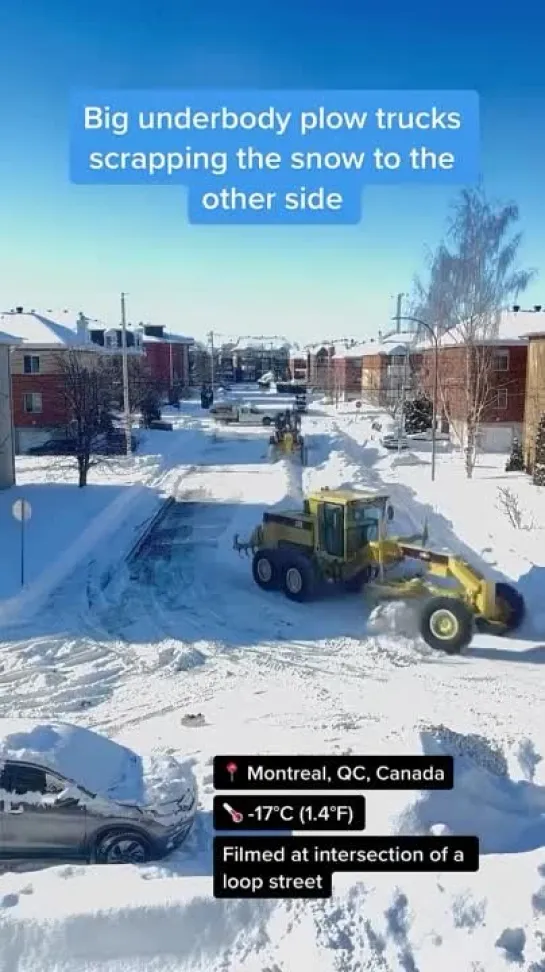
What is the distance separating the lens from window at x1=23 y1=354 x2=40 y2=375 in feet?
115

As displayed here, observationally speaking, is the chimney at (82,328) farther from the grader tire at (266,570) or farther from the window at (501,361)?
the grader tire at (266,570)

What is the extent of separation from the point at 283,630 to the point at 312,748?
4.29 m

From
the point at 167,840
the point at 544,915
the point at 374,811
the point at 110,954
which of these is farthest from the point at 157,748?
the point at 544,915

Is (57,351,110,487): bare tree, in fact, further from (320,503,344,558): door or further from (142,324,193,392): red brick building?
(142,324,193,392): red brick building

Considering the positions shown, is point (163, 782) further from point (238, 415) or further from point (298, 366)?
point (298, 366)

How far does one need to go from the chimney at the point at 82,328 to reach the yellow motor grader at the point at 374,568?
25593 mm

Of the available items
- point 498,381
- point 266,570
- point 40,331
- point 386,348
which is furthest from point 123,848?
point 386,348

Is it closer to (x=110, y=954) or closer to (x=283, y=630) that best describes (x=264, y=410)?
(x=283, y=630)

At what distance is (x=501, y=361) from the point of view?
3297 centimetres

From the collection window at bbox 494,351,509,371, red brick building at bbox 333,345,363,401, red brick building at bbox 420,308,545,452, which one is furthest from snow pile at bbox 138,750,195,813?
red brick building at bbox 333,345,363,401

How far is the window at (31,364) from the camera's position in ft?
115
